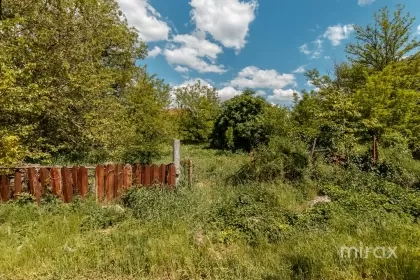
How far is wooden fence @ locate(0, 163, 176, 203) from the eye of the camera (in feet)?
17.2

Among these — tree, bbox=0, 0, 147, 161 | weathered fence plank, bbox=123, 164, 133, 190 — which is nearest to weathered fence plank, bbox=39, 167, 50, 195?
weathered fence plank, bbox=123, 164, 133, 190

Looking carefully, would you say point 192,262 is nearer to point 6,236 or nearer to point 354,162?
point 6,236

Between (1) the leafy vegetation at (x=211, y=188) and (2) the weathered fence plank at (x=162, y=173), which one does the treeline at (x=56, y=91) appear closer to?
(1) the leafy vegetation at (x=211, y=188)

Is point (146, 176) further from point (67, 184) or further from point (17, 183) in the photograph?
point (17, 183)

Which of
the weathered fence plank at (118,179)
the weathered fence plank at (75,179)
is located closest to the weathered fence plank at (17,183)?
the weathered fence plank at (75,179)

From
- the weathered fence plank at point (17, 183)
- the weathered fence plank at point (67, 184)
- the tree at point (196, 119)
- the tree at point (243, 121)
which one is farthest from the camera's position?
the tree at point (196, 119)

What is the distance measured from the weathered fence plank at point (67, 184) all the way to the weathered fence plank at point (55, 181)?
91mm

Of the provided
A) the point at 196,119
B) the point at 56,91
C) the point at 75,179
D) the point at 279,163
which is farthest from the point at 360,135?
the point at 196,119

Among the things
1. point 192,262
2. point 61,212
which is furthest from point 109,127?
point 192,262

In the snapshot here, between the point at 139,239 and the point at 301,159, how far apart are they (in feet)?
16.0

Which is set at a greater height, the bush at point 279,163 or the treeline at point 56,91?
the treeline at point 56,91

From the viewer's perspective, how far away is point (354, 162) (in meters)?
7.63

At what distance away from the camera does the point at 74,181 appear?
17.8ft

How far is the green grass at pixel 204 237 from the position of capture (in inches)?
120
